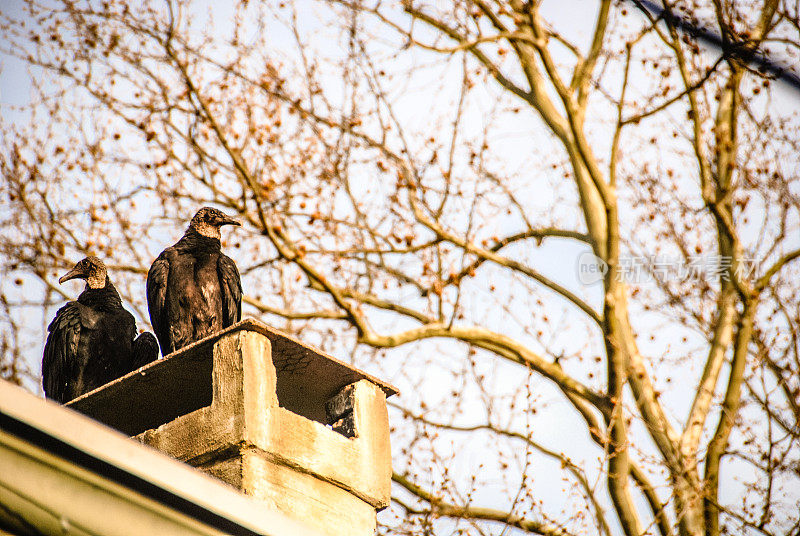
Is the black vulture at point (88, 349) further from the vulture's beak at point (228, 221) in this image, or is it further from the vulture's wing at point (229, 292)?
the vulture's beak at point (228, 221)

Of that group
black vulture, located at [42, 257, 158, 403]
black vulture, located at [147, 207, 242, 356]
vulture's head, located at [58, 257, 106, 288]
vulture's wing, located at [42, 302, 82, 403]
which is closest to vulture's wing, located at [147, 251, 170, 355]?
black vulture, located at [147, 207, 242, 356]

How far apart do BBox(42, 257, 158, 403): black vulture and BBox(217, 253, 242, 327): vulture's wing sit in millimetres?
468

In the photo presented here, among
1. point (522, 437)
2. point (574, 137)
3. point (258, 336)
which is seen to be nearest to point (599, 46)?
point (574, 137)

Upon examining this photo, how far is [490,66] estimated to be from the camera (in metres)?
8.91

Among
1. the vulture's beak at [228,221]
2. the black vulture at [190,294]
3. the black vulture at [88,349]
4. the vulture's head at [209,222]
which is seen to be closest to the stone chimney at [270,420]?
the black vulture at [190,294]

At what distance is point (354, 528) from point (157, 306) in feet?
5.51

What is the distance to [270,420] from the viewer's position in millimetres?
3236

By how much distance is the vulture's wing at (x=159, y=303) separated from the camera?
444 cm

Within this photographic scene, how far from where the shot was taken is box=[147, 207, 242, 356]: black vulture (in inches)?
173

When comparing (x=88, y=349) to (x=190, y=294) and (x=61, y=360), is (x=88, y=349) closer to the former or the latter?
(x=61, y=360)

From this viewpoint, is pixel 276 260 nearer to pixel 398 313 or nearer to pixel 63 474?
pixel 398 313

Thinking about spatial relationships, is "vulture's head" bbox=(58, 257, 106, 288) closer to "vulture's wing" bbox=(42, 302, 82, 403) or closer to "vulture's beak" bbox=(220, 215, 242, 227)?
"vulture's wing" bbox=(42, 302, 82, 403)

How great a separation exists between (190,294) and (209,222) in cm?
79

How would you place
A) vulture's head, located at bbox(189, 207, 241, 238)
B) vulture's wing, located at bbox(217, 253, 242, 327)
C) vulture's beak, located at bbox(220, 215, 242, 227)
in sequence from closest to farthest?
1. vulture's wing, located at bbox(217, 253, 242, 327)
2. vulture's head, located at bbox(189, 207, 241, 238)
3. vulture's beak, located at bbox(220, 215, 242, 227)
